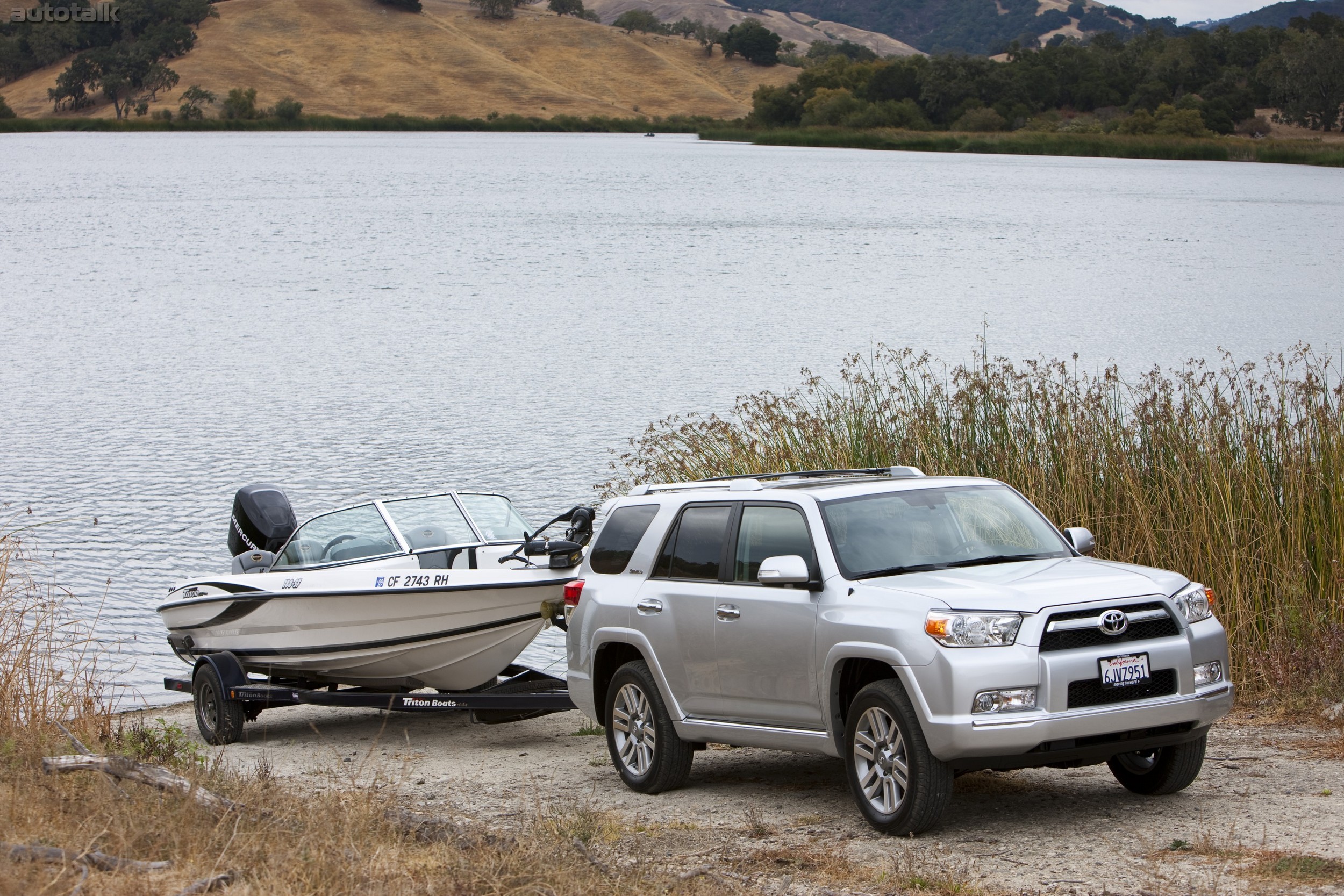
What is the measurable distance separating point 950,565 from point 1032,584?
755 millimetres

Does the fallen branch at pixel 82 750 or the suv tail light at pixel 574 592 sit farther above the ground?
the suv tail light at pixel 574 592

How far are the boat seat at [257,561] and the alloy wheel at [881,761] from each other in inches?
273

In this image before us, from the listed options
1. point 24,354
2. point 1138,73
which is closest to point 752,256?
point 24,354

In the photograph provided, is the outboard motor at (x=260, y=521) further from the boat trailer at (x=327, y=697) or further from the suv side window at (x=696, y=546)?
the suv side window at (x=696, y=546)

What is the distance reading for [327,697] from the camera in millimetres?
12320

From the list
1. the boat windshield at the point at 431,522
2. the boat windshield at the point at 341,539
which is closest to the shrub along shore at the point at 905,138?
the boat windshield at the point at 431,522

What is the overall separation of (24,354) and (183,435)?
1113 centimetres

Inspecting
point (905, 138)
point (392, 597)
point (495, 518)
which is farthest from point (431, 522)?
point (905, 138)

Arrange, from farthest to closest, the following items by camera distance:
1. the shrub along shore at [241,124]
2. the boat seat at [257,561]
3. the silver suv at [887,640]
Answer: the shrub along shore at [241,124], the boat seat at [257,561], the silver suv at [887,640]

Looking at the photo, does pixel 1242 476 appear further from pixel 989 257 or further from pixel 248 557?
pixel 989 257

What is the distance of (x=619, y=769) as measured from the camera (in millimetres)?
9859

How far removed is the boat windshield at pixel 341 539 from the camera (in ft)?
41.2

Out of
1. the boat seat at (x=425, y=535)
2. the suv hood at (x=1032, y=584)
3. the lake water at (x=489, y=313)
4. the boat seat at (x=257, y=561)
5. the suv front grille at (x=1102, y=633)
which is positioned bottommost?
the lake water at (x=489, y=313)

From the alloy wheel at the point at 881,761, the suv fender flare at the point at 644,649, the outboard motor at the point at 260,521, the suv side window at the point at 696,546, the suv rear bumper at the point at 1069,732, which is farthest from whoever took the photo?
the outboard motor at the point at 260,521
